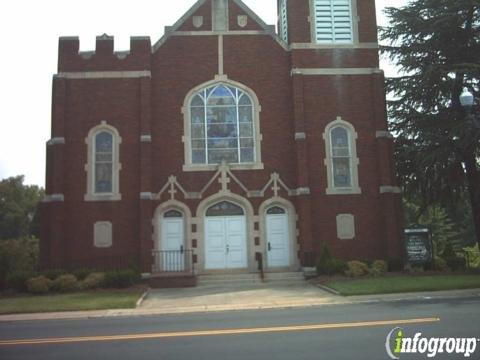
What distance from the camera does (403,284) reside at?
1756 cm

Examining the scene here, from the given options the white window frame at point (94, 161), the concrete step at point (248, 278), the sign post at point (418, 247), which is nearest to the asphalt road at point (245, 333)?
the concrete step at point (248, 278)

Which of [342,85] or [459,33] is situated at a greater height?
[459,33]

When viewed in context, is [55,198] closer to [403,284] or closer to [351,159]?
[351,159]

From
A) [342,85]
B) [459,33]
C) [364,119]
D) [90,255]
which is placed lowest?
[90,255]

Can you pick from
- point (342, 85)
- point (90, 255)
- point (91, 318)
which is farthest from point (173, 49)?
point (91, 318)

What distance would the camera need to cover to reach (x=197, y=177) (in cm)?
2361

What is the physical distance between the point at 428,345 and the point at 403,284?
9.98 metres

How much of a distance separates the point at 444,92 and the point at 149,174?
13014mm

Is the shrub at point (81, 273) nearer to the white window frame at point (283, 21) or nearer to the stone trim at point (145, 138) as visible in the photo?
the stone trim at point (145, 138)

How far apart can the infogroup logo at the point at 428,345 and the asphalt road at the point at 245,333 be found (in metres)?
0.13

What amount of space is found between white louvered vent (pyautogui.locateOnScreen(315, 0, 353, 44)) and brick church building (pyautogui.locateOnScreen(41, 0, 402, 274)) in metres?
0.06

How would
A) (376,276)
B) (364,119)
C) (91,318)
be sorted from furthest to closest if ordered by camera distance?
(364,119) < (376,276) < (91,318)

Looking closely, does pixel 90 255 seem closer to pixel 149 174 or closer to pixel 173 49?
pixel 149 174

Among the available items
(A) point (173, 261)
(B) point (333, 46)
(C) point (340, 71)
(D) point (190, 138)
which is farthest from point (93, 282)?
(B) point (333, 46)
